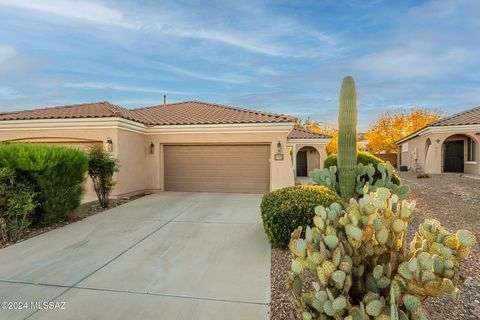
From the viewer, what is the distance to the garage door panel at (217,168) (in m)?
12.4

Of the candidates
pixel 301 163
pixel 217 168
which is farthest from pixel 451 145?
pixel 217 168

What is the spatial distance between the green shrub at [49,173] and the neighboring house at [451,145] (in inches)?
871

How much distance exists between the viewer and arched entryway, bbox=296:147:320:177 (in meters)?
24.4

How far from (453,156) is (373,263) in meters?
24.7

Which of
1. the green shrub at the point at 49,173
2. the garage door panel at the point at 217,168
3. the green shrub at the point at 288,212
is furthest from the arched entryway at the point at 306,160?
the green shrub at the point at 49,173

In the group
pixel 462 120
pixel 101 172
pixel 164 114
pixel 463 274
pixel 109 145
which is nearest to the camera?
pixel 463 274

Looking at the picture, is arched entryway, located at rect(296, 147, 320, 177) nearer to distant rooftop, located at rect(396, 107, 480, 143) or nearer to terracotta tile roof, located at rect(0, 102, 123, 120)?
distant rooftop, located at rect(396, 107, 480, 143)

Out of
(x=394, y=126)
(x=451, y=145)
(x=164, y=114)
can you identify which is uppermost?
(x=394, y=126)

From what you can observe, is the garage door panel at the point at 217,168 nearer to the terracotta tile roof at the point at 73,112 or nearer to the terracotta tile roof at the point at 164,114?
the terracotta tile roof at the point at 164,114

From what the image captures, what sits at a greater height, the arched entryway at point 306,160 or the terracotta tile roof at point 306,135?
the terracotta tile roof at point 306,135

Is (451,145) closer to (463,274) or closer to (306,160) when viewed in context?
(306,160)

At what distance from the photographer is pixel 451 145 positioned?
21719 mm

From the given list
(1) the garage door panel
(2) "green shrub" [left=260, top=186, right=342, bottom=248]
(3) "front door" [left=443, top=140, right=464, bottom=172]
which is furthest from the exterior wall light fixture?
(3) "front door" [left=443, top=140, right=464, bottom=172]

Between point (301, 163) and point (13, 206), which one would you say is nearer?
point (13, 206)
